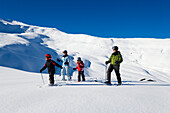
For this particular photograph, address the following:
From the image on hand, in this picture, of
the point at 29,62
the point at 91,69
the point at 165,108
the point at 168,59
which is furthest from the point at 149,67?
the point at 165,108

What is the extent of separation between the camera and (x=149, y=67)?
3253 centimetres

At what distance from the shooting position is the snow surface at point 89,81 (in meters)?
2.43

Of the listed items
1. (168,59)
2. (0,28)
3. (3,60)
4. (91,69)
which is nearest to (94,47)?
(91,69)

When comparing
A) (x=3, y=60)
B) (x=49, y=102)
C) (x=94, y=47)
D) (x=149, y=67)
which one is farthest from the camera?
(x=94, y=47)

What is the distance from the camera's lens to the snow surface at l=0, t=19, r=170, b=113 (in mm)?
2428

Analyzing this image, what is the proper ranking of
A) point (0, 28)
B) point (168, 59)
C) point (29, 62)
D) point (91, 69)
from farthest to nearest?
point (0, 28) → point (168, 59) → point (91, 69) → point (29, 62)

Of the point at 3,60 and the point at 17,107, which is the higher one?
the point at 3,60

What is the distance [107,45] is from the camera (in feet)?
151

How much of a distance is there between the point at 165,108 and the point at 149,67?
109 ft

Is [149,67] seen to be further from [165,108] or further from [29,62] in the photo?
[165,108]

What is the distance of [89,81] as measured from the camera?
6.94 metres

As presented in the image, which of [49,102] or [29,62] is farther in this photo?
[29,62]

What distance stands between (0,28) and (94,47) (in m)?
47.0

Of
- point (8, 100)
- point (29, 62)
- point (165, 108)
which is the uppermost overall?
point (29, 62)
